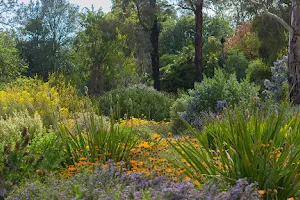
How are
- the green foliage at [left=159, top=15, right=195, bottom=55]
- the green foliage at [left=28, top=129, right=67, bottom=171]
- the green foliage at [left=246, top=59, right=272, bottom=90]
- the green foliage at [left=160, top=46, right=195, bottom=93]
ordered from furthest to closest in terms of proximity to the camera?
the green foliage at [left=159, top=15, right=195, bottom=55]
the green foliage at [left=160, top=46, right=195, bottom=93]
the green foliage at [left=246, top=59, right=272, bottom=90]
the green foliage at [left=28, top=129, right=67, bottom=171]

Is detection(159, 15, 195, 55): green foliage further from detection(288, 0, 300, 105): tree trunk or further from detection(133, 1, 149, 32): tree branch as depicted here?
detection(288, 0, 300, 105): tree trunk

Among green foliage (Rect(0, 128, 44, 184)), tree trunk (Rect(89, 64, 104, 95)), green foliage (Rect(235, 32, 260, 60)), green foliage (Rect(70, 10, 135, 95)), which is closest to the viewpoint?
green foliage (Rect(0, 128, 44, 184))

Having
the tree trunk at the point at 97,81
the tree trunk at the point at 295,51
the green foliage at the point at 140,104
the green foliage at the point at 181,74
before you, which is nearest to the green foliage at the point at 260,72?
the green foliage at the point at 181,74

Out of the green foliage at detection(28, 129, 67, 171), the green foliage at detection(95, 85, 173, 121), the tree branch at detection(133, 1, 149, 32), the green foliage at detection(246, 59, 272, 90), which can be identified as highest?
the tree branch at detection(133, 1, 149, 32)

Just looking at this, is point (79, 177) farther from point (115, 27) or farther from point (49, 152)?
point (115, 27)

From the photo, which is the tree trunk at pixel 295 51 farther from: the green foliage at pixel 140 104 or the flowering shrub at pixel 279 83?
the green foliage at pixel 140 104

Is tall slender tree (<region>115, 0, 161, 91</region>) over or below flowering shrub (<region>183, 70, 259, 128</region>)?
over

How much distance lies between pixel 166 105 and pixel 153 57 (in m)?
7.86

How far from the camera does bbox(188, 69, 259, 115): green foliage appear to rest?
9.77 meters

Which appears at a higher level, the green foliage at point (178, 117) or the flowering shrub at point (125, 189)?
the flowering shrub at point (125, 189)

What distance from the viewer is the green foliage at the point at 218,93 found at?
32.0 ft

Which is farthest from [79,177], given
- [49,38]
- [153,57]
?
[49,38]

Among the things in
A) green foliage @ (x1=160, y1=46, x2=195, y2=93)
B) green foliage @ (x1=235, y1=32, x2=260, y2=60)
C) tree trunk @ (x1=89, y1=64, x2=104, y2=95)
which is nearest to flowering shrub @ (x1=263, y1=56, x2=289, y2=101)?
tree trunk @ (x1=89, y1=64, x2=104, y2=95)

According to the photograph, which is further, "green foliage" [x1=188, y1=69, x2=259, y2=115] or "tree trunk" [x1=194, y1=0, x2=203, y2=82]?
"tree trunk" [x1=194, y1=0, x2=203, y2=82]
